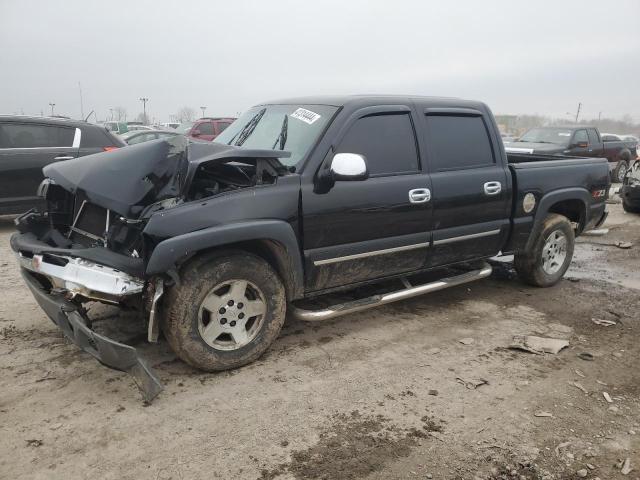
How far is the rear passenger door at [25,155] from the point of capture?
7148 millimetres

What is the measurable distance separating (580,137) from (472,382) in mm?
12506

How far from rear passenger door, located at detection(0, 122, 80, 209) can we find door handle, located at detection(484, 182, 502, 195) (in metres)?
6.15

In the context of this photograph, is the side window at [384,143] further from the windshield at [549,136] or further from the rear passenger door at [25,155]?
the windshield at [549,136]

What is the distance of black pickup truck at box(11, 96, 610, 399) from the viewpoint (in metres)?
3.03

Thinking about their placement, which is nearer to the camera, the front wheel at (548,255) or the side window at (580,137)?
the front wheel at (548,255)

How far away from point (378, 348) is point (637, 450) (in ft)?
5.68

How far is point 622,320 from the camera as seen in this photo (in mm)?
4578

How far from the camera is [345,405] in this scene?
3043 mm

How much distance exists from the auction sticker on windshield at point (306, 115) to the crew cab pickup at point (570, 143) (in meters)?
9.83

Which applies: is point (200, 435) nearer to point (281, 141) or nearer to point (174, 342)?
point (174, 342)

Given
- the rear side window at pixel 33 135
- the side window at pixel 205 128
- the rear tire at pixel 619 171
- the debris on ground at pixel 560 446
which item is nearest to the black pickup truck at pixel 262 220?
the debris on ground at pixel 560 446

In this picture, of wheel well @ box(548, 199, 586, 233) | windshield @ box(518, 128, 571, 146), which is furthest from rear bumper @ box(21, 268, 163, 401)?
windshield @ box(518, 128, 571, 146)

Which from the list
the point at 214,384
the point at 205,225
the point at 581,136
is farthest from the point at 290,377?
the point at 581,136

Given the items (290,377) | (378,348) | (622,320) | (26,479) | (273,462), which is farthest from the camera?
(622,320)
